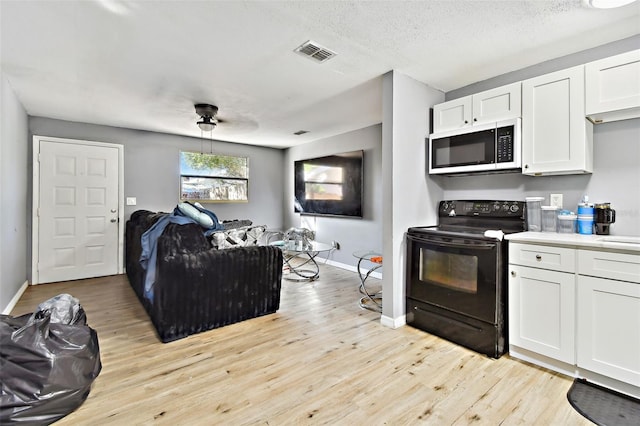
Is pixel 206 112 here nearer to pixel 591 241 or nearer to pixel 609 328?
pixel 591 241

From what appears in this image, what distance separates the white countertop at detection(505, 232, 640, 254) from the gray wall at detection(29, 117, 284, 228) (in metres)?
4.92

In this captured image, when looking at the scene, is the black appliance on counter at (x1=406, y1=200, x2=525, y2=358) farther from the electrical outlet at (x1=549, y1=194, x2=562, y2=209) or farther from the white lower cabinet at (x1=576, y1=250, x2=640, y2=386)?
the white lower cabinet at (x1=576, y1=250, x2=640, y2=386)

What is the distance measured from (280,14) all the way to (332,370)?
2.37 meters

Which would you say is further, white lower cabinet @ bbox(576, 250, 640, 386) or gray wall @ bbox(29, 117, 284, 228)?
gray wall @ bbox(29, 117, 284, 228)

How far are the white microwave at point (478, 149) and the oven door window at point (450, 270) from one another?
816 millimetres

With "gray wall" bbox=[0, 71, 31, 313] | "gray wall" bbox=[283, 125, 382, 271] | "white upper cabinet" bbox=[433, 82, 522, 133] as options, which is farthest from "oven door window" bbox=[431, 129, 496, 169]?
"gray wall" bbox=[0, 71, 31, 313]

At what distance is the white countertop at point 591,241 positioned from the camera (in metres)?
Answer: 1.77

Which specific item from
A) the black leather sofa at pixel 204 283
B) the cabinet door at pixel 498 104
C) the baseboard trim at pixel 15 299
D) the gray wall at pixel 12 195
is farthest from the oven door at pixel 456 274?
the baseboard trim at pixel 15 299

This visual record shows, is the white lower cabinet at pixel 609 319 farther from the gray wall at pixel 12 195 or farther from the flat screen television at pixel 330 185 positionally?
the gray wall at pixel 12 195

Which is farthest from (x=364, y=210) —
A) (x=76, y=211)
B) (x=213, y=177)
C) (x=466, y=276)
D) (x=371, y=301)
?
(x=76, y=211)

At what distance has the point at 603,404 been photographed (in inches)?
67.7

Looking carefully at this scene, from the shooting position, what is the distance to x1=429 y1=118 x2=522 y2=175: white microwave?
97.1 inches

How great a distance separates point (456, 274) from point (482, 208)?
0.77 m

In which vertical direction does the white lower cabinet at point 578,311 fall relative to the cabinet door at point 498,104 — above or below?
below
